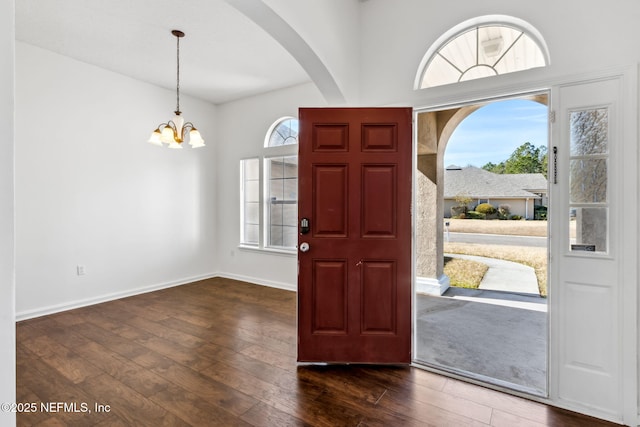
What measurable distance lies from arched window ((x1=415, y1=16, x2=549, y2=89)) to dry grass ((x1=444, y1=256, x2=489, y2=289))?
4287 mm

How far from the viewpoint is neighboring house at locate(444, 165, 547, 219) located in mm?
8221

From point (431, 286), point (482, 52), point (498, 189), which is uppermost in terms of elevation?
point (482, 52)

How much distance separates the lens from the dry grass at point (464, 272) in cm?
576

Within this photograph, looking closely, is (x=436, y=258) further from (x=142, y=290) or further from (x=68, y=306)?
(x=68, y=306)

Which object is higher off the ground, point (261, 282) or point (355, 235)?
point (355, 235)

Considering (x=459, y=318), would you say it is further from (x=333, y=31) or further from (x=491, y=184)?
(x=491, y=184)

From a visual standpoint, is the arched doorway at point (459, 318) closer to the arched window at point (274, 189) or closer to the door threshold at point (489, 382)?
the door threshold at point (489, 382)

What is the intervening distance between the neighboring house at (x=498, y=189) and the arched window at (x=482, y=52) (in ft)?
19.2

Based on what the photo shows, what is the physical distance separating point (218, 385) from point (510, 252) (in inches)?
307

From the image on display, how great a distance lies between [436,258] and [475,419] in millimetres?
3309

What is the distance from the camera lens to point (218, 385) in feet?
7.32

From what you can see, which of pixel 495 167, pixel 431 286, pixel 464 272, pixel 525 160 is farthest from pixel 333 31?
pixel 495 167

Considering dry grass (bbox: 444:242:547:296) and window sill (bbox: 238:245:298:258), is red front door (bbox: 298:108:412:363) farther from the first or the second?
dry grass (bbox: 444:242:547:296)

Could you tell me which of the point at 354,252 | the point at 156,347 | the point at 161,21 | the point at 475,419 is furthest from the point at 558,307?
the point at 161,21
